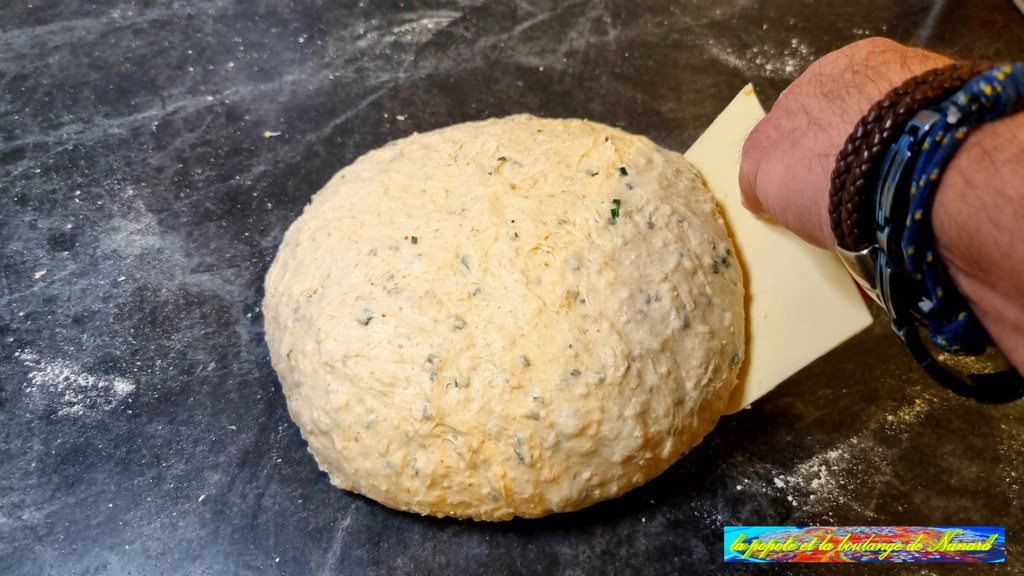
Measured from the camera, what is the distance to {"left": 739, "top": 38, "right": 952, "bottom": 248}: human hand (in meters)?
1.03

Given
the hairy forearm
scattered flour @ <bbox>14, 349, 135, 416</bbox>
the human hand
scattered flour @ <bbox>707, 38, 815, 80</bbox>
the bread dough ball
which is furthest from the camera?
scattered flour @ <bbox>707, 38, 815, 80</bbox>

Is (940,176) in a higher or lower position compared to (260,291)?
higher

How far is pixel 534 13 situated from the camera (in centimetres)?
214

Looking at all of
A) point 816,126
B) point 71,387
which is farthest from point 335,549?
point 816,126

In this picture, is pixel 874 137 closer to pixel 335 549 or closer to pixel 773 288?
pixel 773 288

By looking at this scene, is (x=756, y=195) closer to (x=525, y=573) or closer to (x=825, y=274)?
(x=825, y=274)

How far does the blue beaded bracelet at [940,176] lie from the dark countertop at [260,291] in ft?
2.23

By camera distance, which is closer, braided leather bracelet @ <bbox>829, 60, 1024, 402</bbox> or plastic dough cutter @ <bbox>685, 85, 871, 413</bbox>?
braided leather bracelet @ <bbox>829, 60, 1024, 402</bbox>

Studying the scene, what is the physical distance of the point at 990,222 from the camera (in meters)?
0.80

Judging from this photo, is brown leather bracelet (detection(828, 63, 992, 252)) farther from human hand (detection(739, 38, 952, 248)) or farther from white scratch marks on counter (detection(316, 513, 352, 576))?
white scratch marks on counter (detection(316, 513, 352, 576))

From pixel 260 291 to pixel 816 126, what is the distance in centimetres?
127

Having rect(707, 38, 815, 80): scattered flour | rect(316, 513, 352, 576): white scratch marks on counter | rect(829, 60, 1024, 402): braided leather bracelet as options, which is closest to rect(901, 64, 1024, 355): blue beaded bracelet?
rect(829, 60, 1024, 402): braided leather bracelet

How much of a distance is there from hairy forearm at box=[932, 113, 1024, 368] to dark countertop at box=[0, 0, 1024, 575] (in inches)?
28.2

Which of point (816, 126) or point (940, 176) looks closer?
point (940, 176)
